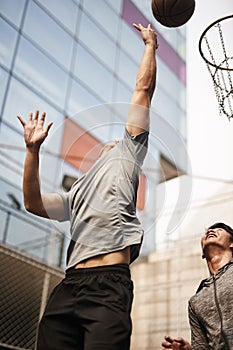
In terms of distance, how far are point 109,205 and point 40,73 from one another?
666 cm

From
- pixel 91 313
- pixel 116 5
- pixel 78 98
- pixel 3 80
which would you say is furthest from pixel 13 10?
pixel 91 313

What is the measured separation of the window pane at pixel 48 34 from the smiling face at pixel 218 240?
6217 mm

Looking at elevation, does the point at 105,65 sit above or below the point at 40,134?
above

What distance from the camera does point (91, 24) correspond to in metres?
9.18

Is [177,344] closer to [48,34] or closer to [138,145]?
[138,145]

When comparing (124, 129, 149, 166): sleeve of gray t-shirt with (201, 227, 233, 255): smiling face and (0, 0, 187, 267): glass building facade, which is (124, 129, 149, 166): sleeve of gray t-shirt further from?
(201, 227, 233, 255): smiling face

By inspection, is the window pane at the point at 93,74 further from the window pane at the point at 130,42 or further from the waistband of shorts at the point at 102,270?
the waistband of shorts at the point at 102,270

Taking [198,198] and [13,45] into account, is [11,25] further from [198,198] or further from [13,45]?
[198,198]

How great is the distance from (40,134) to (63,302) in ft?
1.79

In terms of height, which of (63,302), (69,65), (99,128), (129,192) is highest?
(69,65)

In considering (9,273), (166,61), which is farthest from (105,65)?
(9,273)

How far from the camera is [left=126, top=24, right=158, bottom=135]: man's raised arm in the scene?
1.61 meters

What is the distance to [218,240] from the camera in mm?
2318

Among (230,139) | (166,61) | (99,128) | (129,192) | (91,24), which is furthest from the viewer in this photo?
(166,61)
